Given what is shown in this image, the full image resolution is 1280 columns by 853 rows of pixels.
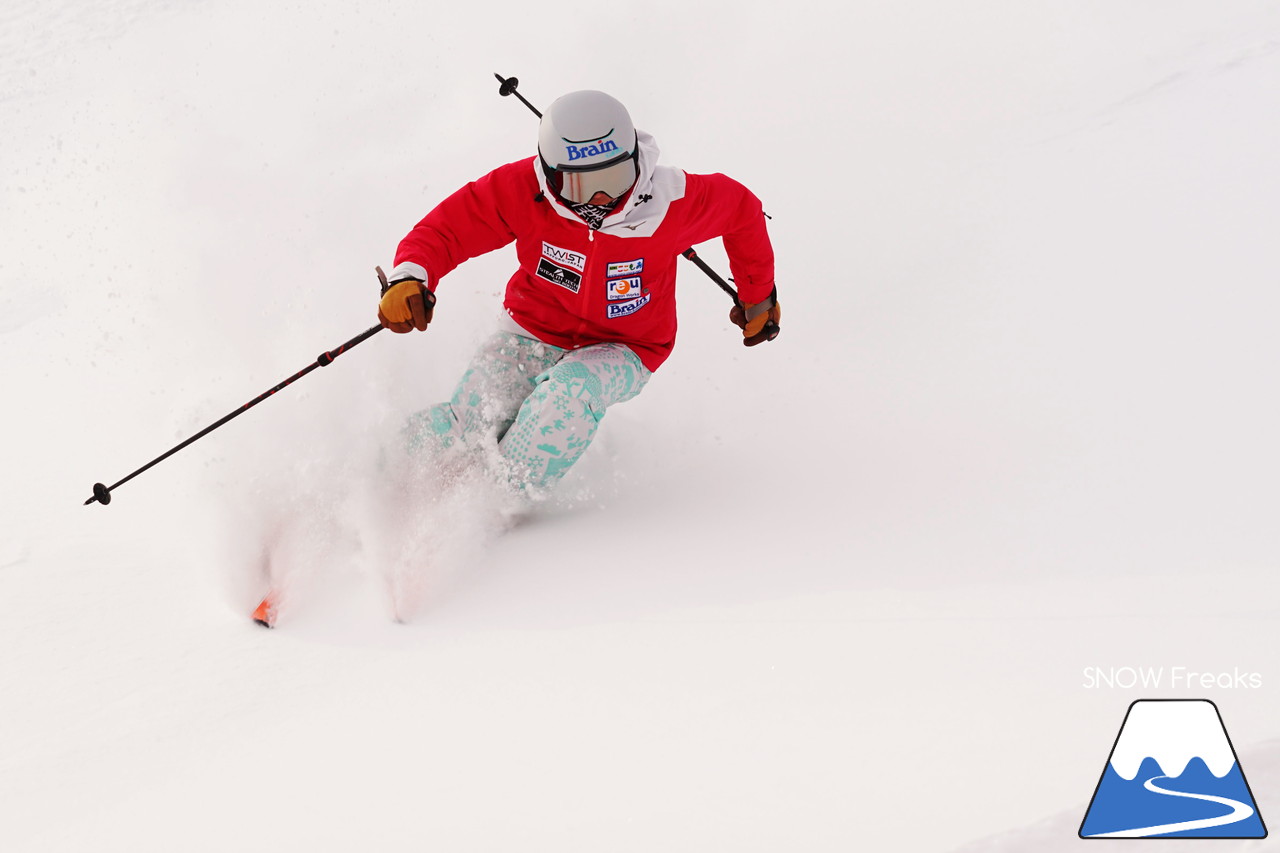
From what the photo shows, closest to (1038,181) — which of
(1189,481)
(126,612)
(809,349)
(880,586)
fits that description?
(809,349)

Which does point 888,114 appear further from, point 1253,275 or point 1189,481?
point 1189,481

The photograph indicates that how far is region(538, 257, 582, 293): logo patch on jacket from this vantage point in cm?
309

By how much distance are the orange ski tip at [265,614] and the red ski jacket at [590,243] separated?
1038mm

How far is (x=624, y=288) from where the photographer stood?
3.12m

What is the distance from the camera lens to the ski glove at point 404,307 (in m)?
2.75

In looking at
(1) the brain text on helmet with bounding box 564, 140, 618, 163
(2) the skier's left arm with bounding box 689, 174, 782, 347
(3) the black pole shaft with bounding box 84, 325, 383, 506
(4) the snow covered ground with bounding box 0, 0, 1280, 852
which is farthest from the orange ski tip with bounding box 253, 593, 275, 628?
(2) the skier's left arm with bounding box 689, 174, 782, 347

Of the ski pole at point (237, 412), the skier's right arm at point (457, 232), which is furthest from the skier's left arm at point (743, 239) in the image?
the ski pole at point (237, 412)

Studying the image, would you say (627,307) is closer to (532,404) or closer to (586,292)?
(586,292)

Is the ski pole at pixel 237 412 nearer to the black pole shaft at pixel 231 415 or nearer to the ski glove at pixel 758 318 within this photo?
the black pole shaft at pixel 231 415

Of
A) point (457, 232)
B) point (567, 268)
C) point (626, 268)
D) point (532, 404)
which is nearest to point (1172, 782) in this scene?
point (532, 404)

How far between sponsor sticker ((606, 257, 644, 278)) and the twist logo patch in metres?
1.93

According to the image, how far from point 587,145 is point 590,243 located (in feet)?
1.32

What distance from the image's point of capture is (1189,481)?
291 cm

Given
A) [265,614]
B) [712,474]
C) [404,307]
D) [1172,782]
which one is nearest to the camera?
[1172,782]
